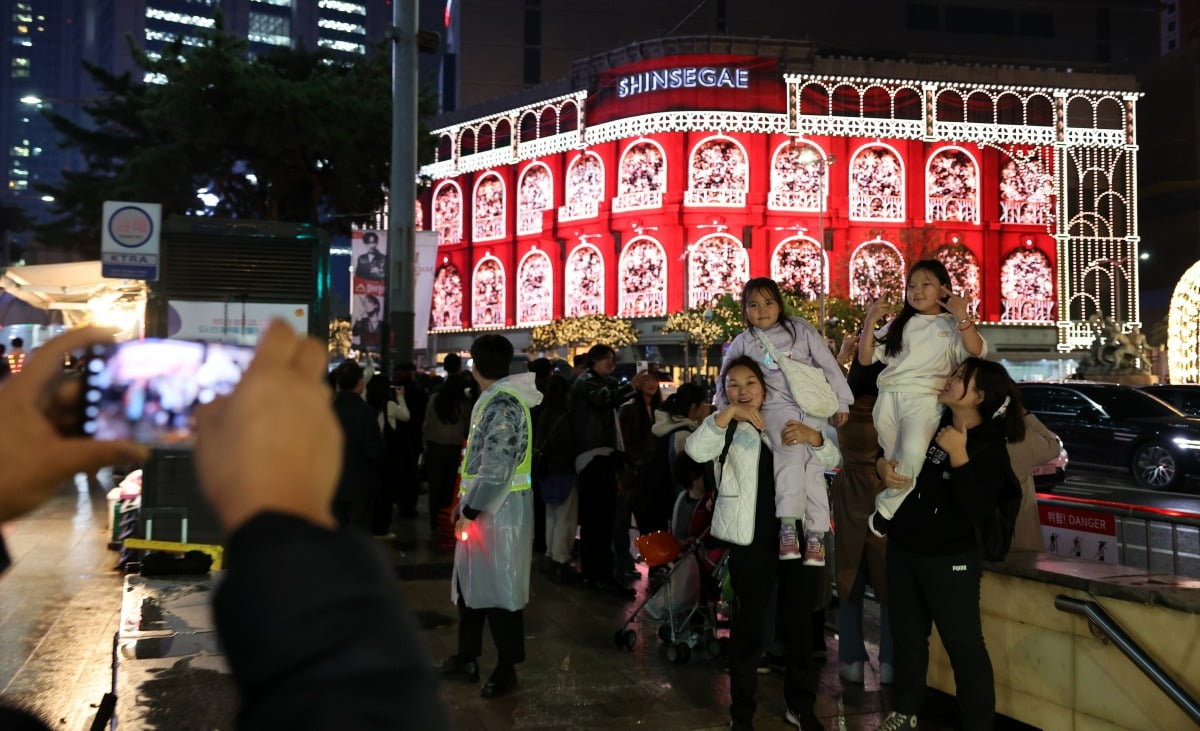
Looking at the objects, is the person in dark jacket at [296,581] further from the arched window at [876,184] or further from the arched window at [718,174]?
the arched window at [876,184]

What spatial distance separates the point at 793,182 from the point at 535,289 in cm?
1453

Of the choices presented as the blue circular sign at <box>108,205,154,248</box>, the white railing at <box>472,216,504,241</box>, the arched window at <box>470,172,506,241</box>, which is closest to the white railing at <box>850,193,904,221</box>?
the arched window at <box>470,172,506,241</box>

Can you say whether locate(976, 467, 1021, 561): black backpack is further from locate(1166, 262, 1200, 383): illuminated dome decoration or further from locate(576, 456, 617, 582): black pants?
locate(1166, 262, 1200, 383): illuminated dome decoration

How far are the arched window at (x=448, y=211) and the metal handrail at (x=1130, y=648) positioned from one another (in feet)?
181

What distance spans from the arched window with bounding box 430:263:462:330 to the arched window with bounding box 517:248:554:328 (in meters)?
5.19

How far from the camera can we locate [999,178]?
5047 cm

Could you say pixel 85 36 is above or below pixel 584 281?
above

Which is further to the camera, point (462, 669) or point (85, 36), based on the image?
point (85, 36)

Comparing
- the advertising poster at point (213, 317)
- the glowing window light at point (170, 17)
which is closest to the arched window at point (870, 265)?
the advertising poster at point (213, 317)

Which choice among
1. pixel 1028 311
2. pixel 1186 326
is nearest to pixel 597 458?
pixel 1186 326

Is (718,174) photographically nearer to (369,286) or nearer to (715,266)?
(715,266)

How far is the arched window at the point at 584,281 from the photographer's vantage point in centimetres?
5006

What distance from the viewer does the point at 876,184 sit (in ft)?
Answer: 161

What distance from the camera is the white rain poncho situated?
5547mm
